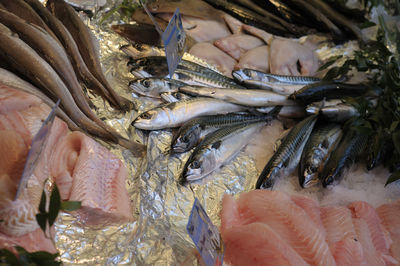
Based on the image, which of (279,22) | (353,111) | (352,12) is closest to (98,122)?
(353,111)

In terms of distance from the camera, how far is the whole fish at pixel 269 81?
2320 mm

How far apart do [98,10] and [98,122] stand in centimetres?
123

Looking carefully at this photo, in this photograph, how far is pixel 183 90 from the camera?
2162 mm

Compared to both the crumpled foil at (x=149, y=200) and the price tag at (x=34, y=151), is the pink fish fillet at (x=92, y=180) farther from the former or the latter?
the price tag at (x=34, y=151)

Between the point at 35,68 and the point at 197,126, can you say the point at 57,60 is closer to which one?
the point at 35,68

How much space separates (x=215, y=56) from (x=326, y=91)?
737 millimetres

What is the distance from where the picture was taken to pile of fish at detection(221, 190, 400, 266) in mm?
1472

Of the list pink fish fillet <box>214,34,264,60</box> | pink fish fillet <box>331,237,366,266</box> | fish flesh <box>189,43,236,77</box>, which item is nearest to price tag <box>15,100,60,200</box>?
pink fish fillet <box>331,237,366,266</box>

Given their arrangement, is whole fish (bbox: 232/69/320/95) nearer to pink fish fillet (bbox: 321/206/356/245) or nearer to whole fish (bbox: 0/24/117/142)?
pink fish fillet (bbox: 321/206/356/245)

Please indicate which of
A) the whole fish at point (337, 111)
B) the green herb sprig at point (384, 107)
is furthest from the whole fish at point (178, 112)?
the green herb sprig at point (384, 107)

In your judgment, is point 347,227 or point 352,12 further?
point 352,12

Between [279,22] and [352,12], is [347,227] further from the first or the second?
[352,12]

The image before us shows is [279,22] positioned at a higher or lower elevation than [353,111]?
higher

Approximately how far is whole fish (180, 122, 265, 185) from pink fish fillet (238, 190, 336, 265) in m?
0.23
